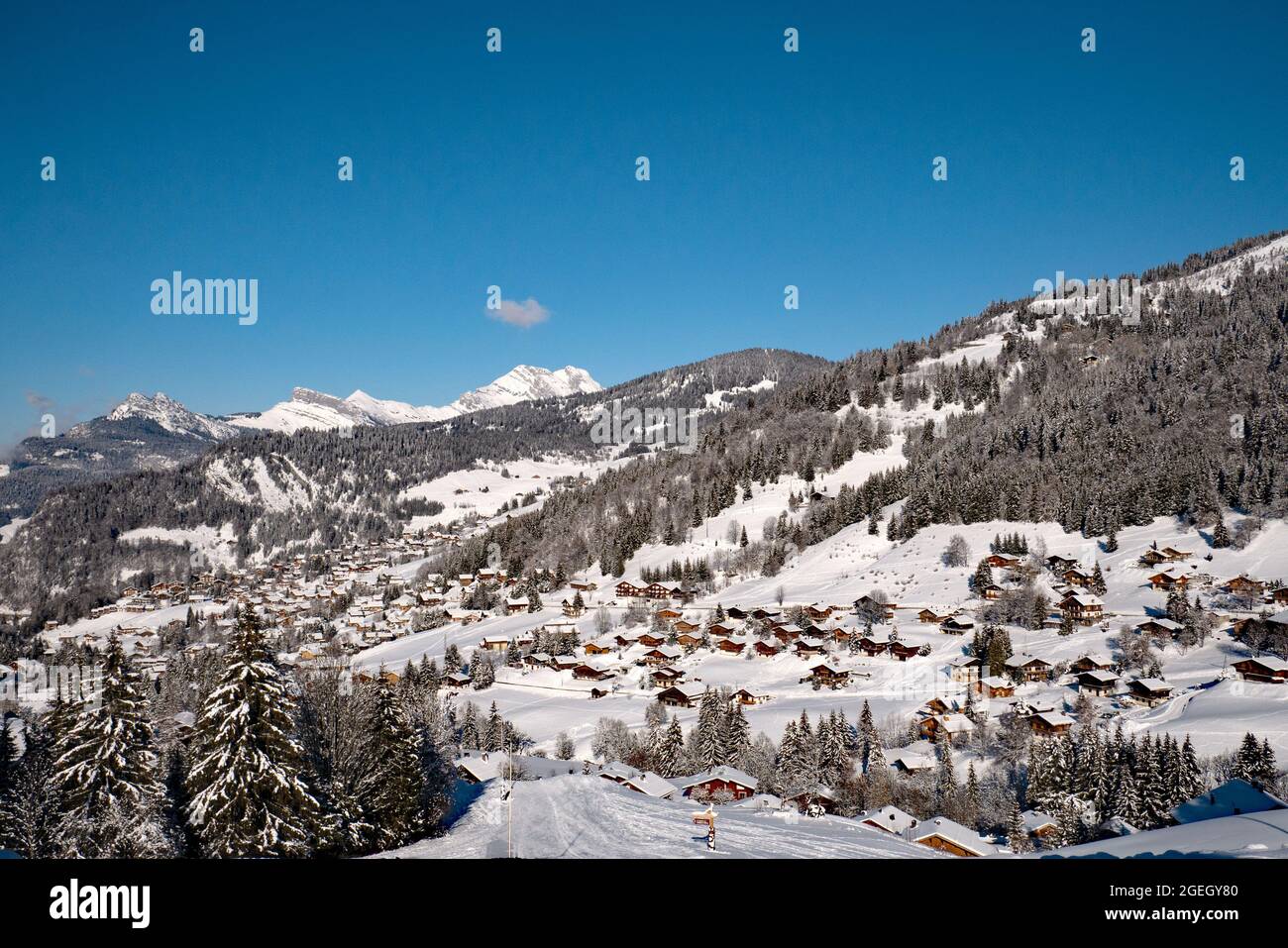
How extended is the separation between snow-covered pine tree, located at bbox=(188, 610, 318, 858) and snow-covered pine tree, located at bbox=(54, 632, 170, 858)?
1.36 meters

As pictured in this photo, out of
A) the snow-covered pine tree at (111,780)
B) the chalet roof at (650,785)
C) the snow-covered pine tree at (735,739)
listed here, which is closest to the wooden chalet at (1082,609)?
the snow-covered pine tree at (735,739)

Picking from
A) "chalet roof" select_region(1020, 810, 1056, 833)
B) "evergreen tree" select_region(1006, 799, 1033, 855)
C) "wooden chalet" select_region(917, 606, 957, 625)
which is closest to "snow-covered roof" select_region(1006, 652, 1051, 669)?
"wooden chalet" select_region(917, 606, 957, 625)

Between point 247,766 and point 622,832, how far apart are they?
11973mm

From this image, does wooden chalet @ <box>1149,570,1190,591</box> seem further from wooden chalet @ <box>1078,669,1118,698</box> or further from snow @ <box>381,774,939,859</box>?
snow @ <box>381,774,939,859</box>

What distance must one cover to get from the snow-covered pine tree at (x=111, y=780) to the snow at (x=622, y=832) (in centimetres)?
666

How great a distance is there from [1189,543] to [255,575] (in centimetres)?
18064

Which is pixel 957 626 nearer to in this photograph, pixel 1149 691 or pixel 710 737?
pixel 1149 691

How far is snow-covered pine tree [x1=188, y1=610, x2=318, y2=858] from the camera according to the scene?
16844mm

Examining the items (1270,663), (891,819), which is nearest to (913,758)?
(891,819)

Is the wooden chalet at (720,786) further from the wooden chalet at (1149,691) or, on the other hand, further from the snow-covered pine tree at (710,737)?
the wooden chalet at (1149,691)

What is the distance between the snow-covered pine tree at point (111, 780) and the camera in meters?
17.4

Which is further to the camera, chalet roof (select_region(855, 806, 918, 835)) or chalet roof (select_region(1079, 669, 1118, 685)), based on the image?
chalet roof (select_region(1079, 669, 1118, 685))
